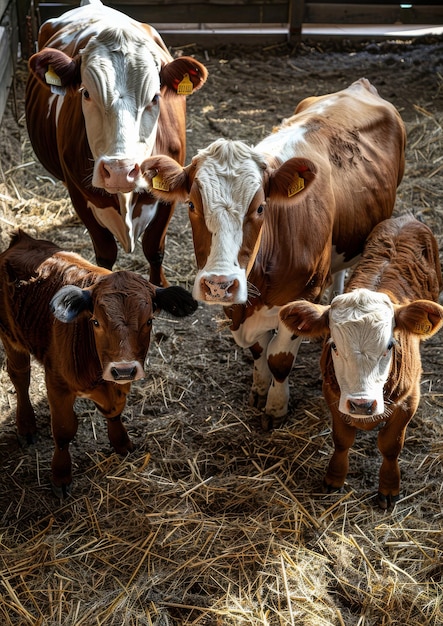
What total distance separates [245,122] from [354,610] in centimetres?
561

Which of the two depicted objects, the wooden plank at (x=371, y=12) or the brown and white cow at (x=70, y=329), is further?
the wooden plank at (x=371, y=12)

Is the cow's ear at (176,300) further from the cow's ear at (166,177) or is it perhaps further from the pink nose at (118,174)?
the pink nose at (118,174)

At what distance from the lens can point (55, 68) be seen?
15.9ft

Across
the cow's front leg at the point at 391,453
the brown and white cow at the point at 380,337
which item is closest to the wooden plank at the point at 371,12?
the brown and white cow at the point at 380,337

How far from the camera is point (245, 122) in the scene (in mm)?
8227

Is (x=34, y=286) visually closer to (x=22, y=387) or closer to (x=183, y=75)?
(x=22, y=387)

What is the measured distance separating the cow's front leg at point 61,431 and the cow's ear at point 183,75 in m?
2.16

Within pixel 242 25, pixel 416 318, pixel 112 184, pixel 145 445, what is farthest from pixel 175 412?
pixel 242 25

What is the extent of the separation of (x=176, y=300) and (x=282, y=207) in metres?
0.89

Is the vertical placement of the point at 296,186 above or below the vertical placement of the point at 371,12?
above

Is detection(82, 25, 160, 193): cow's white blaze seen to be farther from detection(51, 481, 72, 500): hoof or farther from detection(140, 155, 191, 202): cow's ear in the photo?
detection(51, 481, 72, 500): hoof

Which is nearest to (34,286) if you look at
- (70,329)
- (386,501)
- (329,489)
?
(70,329)

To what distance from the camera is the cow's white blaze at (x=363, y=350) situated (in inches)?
146

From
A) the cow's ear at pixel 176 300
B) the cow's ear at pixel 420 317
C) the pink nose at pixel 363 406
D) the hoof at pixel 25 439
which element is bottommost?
the hoof at pixel 25 439
